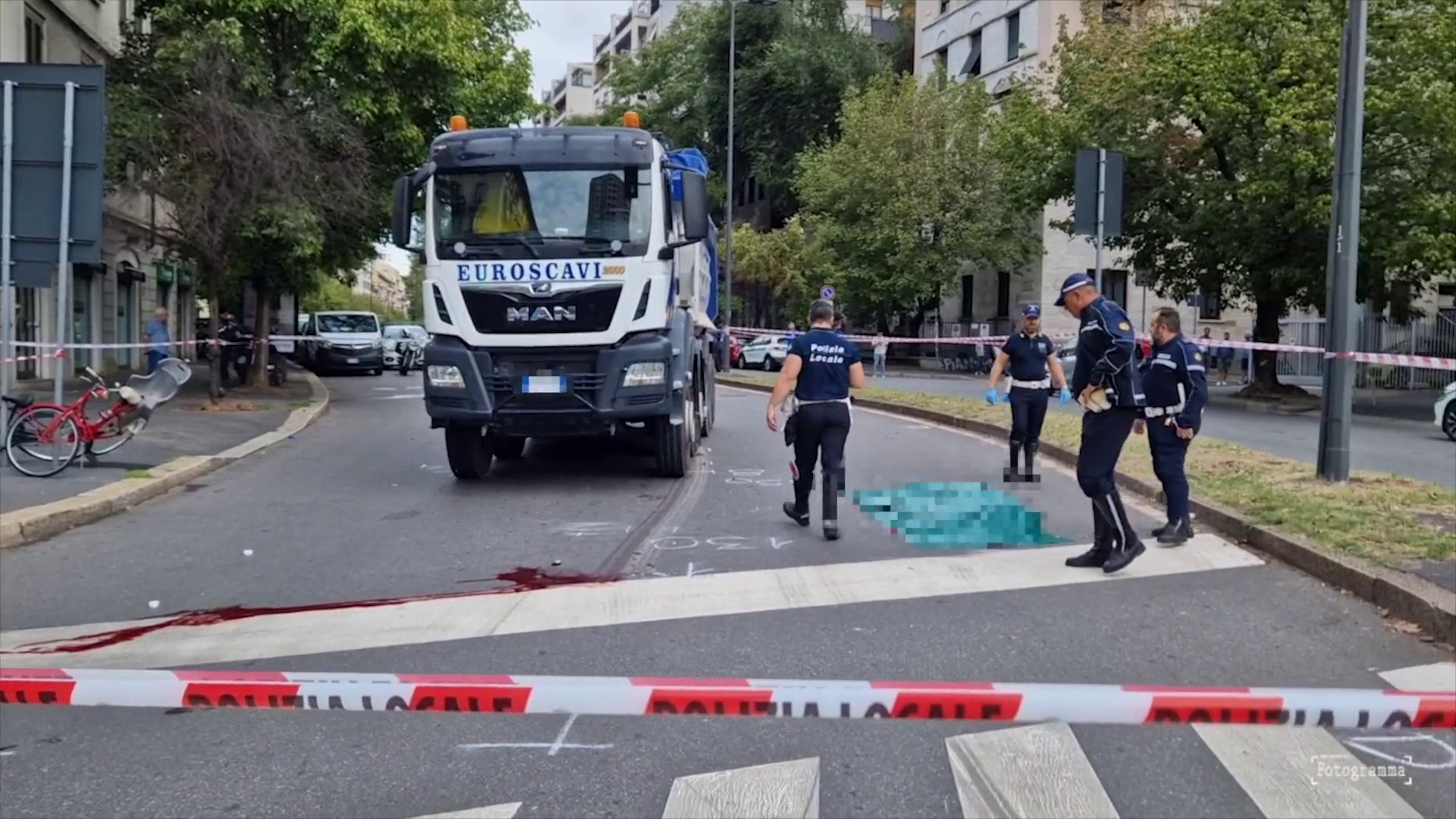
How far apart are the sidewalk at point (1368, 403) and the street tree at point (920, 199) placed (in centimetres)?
1020

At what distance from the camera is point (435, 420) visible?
11.0 meters

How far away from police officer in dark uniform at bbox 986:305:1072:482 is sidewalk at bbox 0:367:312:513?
8.20 metres

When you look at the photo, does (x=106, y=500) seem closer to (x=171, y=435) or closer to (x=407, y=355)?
(x=171, y=435)

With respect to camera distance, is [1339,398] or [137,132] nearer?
[1339,398]


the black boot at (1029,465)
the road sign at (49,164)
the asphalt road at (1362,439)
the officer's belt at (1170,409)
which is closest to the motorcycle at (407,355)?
the asphalt road at (1362,439)

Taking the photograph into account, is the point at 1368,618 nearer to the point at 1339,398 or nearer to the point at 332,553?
the point at 1339,398

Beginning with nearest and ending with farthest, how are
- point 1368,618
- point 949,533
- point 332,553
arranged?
point 1368,618, point 332,553, point 949,533

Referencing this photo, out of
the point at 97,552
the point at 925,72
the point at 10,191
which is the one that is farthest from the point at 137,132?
the point at 925,72

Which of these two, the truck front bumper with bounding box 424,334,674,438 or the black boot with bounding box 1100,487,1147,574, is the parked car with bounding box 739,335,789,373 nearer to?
the truck front bumper with bounding box 424,334,674,438

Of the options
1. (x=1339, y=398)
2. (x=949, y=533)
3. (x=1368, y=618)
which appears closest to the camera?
(x=1368, y=618)

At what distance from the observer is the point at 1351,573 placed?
278 inches

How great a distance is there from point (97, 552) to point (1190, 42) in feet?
69.5

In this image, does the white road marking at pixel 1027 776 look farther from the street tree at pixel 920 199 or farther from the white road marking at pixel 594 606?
the street tree at pixel 920 199

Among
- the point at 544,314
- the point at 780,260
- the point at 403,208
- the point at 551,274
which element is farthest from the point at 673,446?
the point at 780,260
